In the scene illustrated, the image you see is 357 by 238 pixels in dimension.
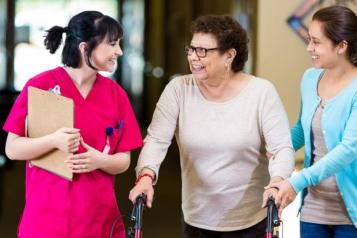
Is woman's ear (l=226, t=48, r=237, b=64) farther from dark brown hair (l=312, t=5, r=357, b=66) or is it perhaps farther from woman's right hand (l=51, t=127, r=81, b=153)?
woman's right hand (l=51, t=127, r=81, b=153)

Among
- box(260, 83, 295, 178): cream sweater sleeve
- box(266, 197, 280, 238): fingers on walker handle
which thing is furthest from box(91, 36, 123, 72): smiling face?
box(266, 197, 280, 238): fingers on walker handle

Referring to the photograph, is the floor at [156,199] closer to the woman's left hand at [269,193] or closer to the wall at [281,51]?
the wall at [281,51]

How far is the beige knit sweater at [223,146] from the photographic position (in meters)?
2.66

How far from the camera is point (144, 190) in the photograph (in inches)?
99.6

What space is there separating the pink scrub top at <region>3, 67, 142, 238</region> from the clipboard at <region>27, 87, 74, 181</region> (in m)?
0.03

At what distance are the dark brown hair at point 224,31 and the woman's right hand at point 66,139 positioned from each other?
627 mm

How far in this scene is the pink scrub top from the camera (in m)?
2.42

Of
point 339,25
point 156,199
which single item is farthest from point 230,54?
point 156,199

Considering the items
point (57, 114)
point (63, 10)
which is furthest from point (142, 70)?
point (57, 114)

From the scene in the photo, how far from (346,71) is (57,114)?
106 cm

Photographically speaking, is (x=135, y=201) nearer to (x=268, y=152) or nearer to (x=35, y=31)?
(x=268, y=152)

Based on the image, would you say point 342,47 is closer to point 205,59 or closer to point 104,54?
point 205,59

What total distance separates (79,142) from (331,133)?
892 mm

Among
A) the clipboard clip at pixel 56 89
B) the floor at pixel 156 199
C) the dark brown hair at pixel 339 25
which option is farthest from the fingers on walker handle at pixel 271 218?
the floor at pixel 156 199
